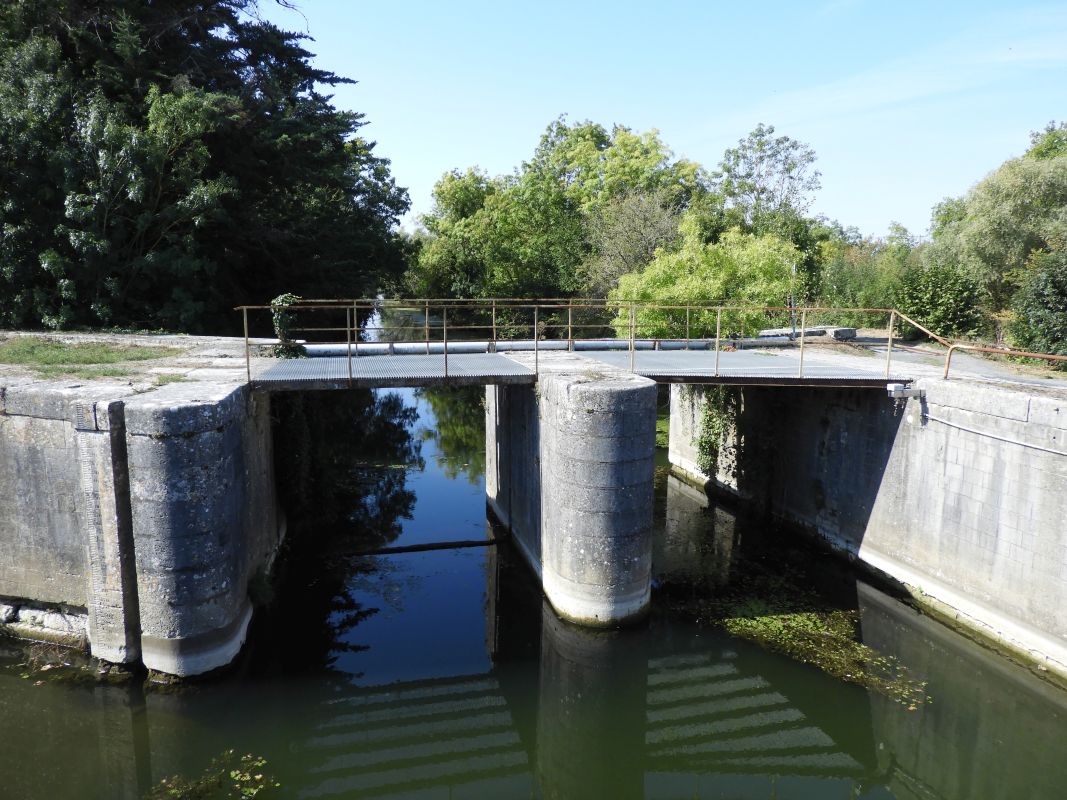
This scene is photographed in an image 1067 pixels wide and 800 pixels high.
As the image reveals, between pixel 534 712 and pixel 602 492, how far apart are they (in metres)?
3.09

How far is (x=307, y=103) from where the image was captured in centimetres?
2384

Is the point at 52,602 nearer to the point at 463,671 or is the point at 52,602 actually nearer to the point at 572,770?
the point at 463,671

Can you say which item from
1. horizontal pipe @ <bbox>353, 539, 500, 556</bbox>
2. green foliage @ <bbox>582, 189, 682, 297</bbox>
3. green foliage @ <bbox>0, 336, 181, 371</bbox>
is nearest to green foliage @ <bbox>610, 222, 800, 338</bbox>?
green foliage @ <bbox>582, 189, 682, 297</bbox>

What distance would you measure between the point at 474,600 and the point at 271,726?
4.21 m

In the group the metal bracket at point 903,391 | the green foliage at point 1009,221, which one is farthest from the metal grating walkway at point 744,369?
the green foliage at point 1009,221

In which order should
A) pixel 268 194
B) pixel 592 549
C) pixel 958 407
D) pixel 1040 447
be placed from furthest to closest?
pixel 268 194
pixel 958 407
pixel 592 549
pixel 1040 447

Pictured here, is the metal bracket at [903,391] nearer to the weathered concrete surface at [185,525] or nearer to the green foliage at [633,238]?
the weathered concrete surface at [185,525]

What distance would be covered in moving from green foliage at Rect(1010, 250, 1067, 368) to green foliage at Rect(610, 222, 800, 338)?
597cm

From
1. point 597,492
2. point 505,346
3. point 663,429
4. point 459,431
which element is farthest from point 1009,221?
point 597,492

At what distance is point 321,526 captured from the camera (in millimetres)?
15250

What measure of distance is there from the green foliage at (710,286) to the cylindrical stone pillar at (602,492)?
33.8 ft

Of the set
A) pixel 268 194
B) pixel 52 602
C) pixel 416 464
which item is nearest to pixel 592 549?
pixel 52 602

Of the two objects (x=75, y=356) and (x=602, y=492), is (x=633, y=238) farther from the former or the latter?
(x=75, y=356)

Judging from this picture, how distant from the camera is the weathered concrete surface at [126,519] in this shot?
8.69 m
